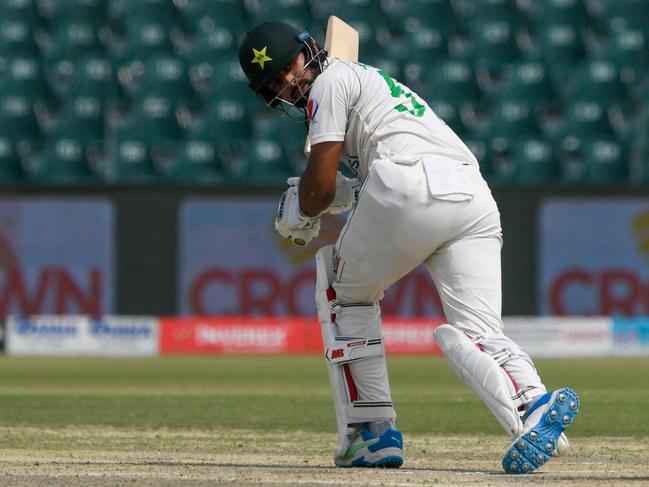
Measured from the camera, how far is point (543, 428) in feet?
13.0

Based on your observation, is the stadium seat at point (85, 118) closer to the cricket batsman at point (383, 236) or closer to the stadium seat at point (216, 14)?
the stadium seat at point (216, 14)

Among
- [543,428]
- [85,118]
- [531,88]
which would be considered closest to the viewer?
[543,428]

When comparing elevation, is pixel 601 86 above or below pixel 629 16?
below

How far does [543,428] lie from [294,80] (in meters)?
1.39

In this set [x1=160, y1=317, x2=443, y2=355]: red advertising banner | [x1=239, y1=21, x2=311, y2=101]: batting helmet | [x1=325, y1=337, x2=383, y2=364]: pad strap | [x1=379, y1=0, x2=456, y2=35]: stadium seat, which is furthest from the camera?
[x1=379, y1=0, x2=456, y2=35]: stadium seat

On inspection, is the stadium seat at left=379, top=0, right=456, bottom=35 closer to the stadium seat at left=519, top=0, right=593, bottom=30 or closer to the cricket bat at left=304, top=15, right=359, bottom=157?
the stadium seat at left=519, top=0, right=593, bottom=30

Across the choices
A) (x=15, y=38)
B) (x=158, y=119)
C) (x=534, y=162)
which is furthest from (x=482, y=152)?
(x=15, y=38)

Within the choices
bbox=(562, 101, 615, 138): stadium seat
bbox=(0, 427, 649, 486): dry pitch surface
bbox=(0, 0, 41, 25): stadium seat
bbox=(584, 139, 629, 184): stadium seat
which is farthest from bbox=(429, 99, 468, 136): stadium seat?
bbox=(0, 427, 649, 486): dry pitch surface

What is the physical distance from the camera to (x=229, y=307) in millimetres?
15523

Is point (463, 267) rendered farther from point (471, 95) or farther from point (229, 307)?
point (471, 95)

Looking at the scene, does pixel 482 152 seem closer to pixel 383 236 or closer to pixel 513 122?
pixel 513 122

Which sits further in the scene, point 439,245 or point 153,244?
point 153,244

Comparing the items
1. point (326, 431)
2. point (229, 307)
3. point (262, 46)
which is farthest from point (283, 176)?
point (262, 46)

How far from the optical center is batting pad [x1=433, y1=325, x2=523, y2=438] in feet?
13.3
